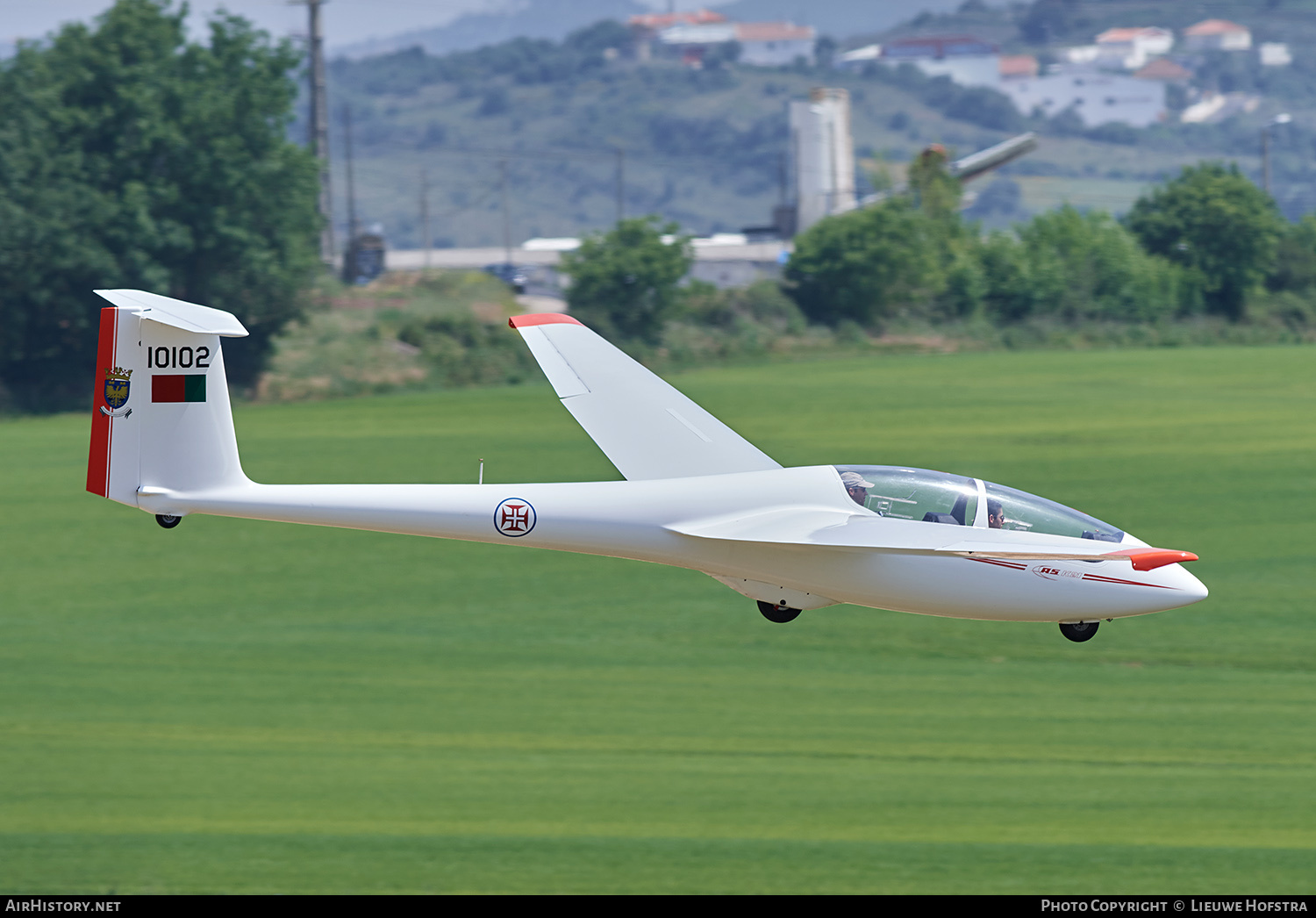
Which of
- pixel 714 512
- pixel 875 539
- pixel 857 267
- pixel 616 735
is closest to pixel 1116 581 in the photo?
pixel 875 539

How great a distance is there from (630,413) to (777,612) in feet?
10.3

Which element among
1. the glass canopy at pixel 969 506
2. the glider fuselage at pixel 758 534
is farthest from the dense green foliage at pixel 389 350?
the glass canopy at pixel 969 506

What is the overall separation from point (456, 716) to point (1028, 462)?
282 feet

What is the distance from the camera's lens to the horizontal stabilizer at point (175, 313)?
14602 millimetres

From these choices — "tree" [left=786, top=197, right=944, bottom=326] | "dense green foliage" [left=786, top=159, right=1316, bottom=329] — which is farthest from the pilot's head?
"dense green foliage" [left=786, top=159, right=1316, bottom=329]

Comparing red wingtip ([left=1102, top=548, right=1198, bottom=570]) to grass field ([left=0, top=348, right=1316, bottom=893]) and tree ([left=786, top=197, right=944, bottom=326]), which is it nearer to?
grass field ([left=0, top=348, right=1316, bottom=893])

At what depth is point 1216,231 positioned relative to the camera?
177 metres

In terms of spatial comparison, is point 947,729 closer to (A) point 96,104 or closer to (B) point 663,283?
(B) point 663,283

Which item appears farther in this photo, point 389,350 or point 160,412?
point 389,350

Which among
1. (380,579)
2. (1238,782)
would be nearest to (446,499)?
(1238,782)

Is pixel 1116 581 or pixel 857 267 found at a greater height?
pixel 857 267

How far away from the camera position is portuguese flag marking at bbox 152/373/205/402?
1547 cm

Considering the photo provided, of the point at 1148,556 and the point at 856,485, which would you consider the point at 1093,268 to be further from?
the point at 1148,556

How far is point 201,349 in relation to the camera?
1530 centimetres
